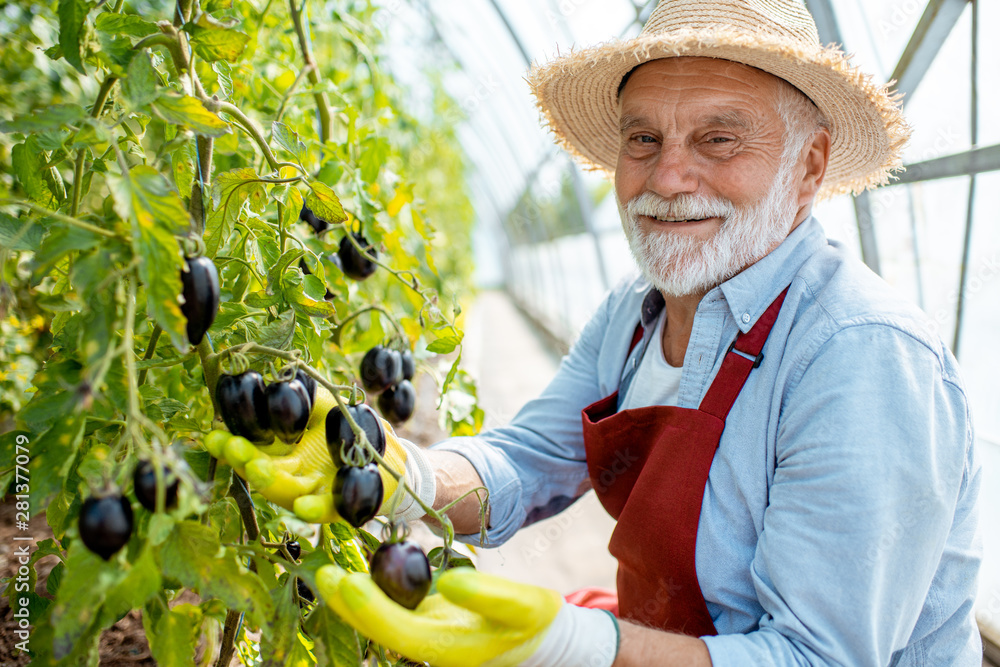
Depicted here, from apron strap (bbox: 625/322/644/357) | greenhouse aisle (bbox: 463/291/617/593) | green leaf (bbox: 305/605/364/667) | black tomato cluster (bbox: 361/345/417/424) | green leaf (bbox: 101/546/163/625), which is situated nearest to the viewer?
green leaf (bbox: 101/546/163/625)

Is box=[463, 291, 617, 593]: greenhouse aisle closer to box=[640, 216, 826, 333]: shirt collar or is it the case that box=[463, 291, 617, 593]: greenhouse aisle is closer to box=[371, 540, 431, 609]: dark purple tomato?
box=[640, 216, 826, 333]: shirt collar

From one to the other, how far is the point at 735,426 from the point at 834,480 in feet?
0.69

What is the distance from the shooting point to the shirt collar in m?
1.20

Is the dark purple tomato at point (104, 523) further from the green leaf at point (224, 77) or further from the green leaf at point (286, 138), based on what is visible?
the green leaf at point (224, 77)

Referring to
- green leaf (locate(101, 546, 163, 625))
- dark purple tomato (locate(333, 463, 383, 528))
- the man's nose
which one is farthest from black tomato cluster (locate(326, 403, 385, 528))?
the man's nose

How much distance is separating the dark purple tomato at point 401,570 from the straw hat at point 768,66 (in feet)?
3.17

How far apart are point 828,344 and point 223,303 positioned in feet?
2.94

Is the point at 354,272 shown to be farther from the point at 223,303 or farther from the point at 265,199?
the point at 223,303

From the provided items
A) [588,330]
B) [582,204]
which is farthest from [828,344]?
[582,204]

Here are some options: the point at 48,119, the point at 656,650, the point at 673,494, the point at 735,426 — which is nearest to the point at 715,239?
the point at 735,426

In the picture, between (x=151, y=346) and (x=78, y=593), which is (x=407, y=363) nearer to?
(x=151, y=346)

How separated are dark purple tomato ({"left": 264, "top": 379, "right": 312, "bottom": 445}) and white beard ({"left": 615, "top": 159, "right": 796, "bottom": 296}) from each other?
0.81 m

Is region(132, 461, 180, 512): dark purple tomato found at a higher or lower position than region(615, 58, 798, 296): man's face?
lower

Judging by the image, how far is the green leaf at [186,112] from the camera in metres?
0.60
